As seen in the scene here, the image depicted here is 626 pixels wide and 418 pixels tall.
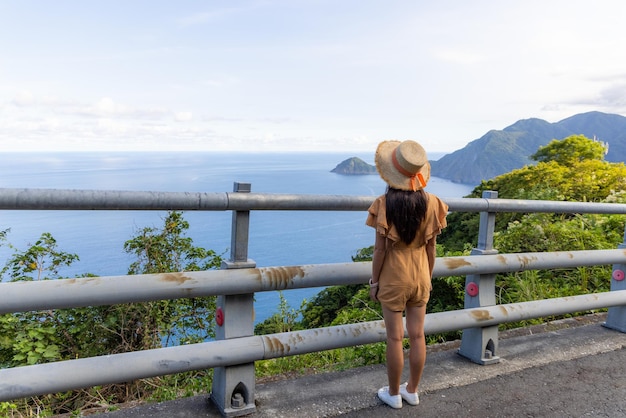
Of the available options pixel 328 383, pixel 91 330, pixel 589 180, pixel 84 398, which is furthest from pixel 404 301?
pixel 589 180

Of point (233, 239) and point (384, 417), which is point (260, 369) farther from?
point (233, 239)

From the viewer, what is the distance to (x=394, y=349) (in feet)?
10.5

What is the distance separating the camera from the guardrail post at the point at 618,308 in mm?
4629

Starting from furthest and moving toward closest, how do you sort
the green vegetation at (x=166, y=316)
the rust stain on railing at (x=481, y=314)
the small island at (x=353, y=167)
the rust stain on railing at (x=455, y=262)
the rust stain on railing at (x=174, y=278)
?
1. the small island at (x=353, y=167)
2. the green vegetation at (x=166, y=316)
3. the rust stain on railing at (x=481, y=314)
4. the rust stain on railing at (x=455, y=262)
5. the rust stain on railing at (x=174, y=278)

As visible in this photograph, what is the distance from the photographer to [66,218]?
67000 mm

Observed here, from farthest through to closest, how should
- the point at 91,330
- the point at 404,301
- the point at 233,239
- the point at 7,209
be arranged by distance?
1. the point at 91,330
2. the point at 404,301
3. the point at 233,239
4. the point at 7,209

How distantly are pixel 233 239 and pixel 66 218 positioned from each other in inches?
2792

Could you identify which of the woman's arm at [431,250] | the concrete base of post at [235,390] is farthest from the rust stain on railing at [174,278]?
the woman's arm at [431,250]

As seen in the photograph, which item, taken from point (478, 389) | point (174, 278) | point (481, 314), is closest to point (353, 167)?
point (481, 314)

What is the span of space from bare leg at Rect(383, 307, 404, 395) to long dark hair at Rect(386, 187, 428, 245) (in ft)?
1.62

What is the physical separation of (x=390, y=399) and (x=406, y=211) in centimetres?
114

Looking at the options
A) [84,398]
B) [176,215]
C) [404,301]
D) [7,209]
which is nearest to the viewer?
[7,209]

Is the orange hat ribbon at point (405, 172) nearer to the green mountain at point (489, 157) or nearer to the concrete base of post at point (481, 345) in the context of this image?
the concrete base of post at point (481, 345)

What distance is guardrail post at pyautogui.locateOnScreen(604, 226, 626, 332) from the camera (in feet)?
15.2
